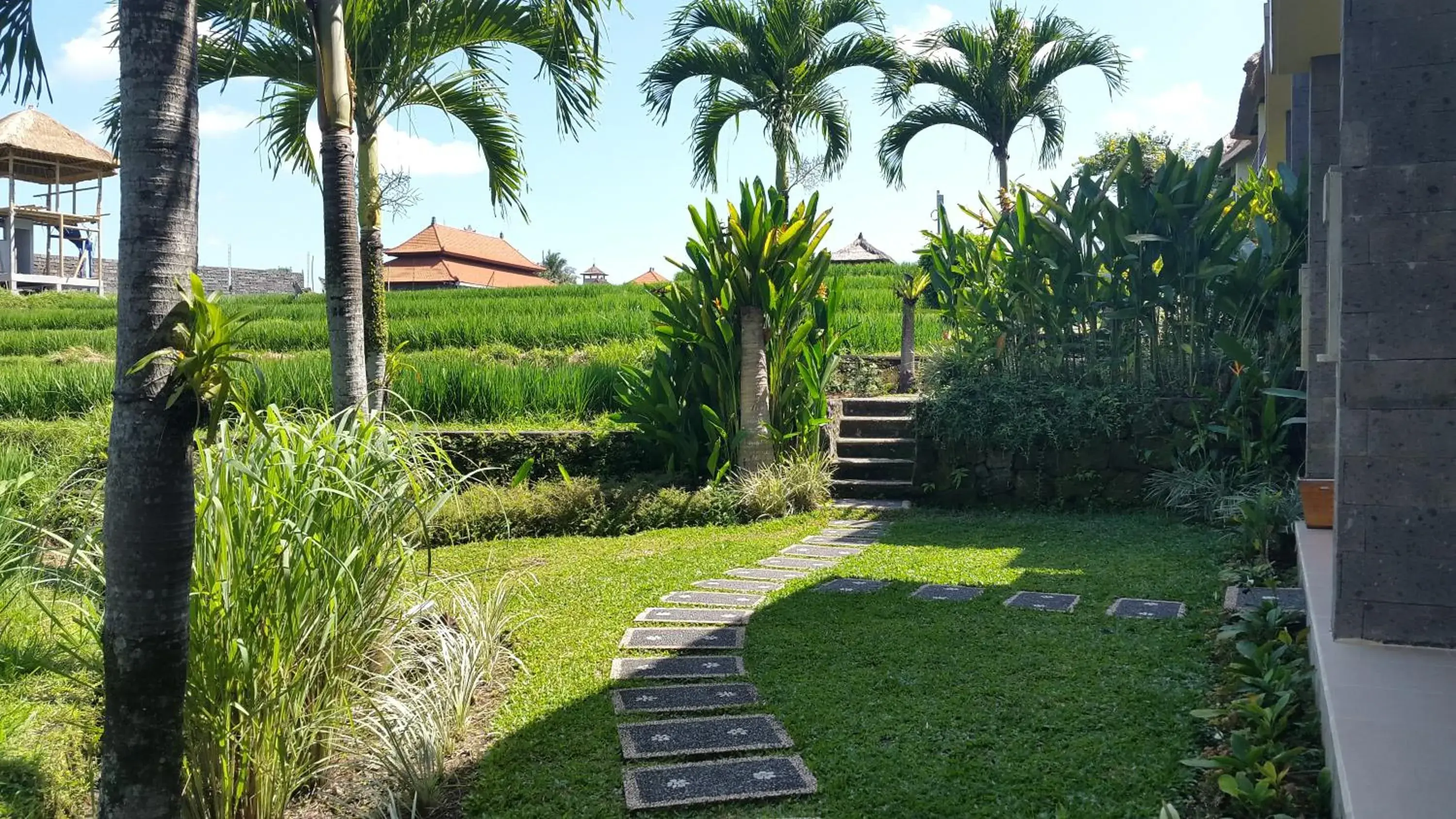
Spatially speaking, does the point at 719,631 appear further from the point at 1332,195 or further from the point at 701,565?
the point at 1332,195

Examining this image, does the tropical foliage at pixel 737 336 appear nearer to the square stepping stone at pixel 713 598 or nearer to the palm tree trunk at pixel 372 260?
the palm tree trunk at pixel 372 260

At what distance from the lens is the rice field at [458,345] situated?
448 inches

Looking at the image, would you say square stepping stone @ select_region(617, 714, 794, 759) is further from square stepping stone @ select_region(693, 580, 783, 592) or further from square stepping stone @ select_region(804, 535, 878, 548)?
square stepping stone @ select_region(804, 535, 878, 548)

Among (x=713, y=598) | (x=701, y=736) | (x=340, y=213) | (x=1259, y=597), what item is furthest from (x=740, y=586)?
(x=340, y=213)

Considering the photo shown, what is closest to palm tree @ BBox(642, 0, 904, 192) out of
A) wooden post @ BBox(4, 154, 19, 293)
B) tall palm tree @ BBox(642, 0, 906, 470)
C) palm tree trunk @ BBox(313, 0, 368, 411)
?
tall palm tree @ BBox(642, 0, 906, 470)

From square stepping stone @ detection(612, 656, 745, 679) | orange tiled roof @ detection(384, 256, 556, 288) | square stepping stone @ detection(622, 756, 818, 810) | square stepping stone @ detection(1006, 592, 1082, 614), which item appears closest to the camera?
square stepping stone @ detection(622, 756, 818, 810)

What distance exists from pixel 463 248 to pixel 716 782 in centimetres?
4266

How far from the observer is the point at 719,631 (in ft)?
16.1

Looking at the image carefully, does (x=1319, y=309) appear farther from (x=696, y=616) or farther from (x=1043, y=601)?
(x=696, y=616)

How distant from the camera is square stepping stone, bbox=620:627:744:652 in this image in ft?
15.4

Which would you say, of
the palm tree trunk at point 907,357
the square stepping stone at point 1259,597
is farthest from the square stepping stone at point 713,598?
the palm tree trunk at point 907,357

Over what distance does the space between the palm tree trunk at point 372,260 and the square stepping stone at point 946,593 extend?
389 cm

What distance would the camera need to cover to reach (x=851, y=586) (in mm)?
5773

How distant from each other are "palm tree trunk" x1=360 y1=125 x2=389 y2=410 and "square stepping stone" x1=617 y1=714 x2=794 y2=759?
4.22m
